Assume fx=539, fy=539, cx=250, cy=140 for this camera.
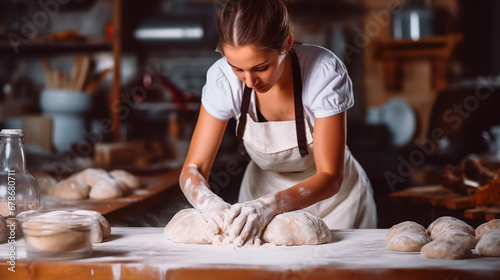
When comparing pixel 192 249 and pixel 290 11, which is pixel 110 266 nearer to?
pixel 192 249

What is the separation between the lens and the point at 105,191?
2111 millimetres

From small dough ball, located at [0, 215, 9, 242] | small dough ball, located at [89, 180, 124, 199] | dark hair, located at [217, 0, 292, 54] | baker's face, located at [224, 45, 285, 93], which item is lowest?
small dough ball, located at [89, 180, 124, 199]

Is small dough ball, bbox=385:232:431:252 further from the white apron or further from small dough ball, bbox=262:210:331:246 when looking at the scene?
the white apron

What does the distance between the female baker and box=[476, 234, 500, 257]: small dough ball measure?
1.49ft

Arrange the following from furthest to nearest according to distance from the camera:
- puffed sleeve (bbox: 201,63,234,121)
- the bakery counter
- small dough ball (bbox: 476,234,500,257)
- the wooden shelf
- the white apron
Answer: the wooden shelf
the white apron
puffed sleeve (bbox: 201,63,234,121)
small dough ball (bbox: 476,234,500,257)
the bakery counter

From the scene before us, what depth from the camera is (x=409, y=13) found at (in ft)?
14.2

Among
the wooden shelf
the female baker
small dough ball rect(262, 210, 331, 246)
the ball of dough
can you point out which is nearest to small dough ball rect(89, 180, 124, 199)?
the female baker

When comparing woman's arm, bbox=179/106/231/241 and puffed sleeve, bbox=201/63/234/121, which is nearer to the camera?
woman's arm, bbox=179/106/231/241

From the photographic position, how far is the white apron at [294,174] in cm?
183

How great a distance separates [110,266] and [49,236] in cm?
14

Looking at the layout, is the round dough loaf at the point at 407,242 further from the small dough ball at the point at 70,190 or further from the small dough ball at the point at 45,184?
the small dough ball at the point at 45,184

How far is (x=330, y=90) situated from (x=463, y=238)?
58 cm

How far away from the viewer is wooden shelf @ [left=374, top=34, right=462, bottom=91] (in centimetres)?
432

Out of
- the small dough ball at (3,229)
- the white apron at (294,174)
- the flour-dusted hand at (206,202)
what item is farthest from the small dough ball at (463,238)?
the small dough ball at (3,229)
